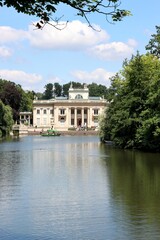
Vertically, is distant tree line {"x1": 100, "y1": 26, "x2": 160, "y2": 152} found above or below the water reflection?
above

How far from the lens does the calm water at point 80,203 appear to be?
499 inches

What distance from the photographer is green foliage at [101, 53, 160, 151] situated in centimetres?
4159

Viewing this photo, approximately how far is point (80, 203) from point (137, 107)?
3006 centimetres

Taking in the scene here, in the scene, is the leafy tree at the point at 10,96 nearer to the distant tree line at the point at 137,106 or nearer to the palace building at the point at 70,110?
the palace building at the point at 70,110

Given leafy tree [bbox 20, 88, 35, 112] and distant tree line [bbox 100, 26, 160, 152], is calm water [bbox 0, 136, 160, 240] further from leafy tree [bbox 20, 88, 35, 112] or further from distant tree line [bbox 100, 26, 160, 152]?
leafy tree [bbox 20, 88, 35, 112]

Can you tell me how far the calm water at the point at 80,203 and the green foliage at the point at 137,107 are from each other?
13.7m

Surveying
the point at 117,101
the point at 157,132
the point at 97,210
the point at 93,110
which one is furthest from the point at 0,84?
the point at 97,210

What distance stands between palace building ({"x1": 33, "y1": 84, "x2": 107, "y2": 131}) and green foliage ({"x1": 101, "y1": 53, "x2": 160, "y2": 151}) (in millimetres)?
88026

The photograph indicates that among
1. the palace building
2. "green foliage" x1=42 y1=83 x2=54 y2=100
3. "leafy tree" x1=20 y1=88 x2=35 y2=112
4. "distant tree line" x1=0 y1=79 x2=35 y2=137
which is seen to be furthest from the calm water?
"green foliage" x1=42 y1=83 x2=54 y2=100

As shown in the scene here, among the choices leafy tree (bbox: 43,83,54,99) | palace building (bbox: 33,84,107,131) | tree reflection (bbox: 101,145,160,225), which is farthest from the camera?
leafy tree (bbox: 43,83,54,99)

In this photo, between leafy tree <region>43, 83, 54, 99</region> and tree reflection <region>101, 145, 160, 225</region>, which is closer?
tree reflection <region>101, 145, 160, 225</region>

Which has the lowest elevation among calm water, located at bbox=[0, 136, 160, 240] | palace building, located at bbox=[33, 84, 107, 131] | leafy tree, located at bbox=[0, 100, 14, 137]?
calm water, located at bbox=[0, 136, 160, 240]

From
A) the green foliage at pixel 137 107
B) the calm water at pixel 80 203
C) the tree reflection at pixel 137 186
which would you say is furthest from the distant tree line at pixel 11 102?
the calm water at pixel 80 203

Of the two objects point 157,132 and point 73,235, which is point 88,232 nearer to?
point 73,235
